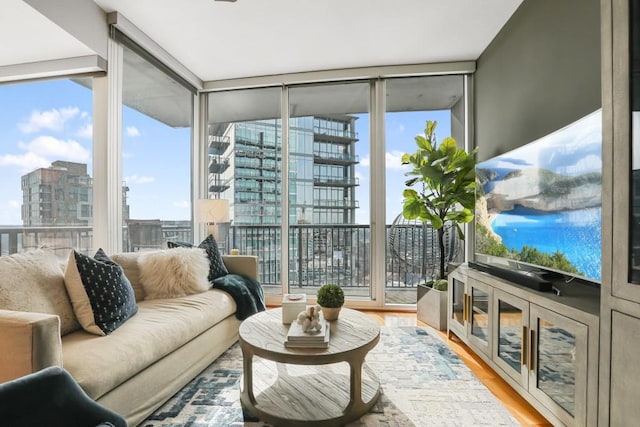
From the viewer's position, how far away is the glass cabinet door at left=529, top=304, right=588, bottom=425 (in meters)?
1.38

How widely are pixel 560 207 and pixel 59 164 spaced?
161 inches

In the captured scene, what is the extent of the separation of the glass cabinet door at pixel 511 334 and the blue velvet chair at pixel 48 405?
6.24 feet

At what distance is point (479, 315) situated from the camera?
235 centimetres

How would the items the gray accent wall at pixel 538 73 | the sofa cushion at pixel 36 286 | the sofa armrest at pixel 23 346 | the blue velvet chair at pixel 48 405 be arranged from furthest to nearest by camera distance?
the gray accent wall at pixel 538 73, the sofa cushion at pixel 36 286, the sofa armrest at pixel 23 346, the blue velvet chair at pixel 48 405

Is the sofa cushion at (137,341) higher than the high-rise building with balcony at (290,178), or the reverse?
the high-rise building with balcony at (290,178)

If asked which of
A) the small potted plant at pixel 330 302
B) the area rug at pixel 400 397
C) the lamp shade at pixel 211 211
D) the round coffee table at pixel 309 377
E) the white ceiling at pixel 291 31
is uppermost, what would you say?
the white ceiling at pixel 291 31

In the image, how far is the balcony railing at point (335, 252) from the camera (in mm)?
4184

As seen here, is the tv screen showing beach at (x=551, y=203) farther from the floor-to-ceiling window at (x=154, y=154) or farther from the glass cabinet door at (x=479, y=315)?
the floor-to-ceiling window at (x=154, y=154)

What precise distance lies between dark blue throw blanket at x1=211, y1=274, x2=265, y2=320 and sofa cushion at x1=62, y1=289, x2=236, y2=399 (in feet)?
0.85

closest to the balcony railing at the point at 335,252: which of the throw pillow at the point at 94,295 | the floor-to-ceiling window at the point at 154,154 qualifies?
the floor-to-ceiling window at the point at 154,154

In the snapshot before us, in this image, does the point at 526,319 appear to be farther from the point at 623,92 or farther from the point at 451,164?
the point at 451,164

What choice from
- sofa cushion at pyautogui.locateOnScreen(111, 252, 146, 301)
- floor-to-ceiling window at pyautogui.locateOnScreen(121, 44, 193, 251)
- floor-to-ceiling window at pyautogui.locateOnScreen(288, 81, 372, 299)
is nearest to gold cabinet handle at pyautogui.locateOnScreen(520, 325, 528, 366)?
floor-to-ceiling window at pyautogui.locateOnScreen(288, 81, 372, 299)

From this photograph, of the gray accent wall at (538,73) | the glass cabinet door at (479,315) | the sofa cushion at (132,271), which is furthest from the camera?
the sofa cushion at (132,271)

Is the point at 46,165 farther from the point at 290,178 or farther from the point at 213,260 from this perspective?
the point at 290,178
